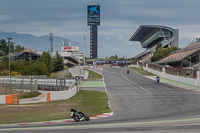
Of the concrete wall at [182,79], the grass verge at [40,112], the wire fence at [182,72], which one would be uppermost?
the wire fence at [182,72]

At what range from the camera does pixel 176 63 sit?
74312mm

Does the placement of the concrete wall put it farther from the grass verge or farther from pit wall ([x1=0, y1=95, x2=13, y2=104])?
pit wall ([x1=0, y1=95, x2=13, y2=104])

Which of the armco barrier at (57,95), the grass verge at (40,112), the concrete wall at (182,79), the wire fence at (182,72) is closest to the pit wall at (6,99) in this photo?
the grass verge at (40,112)

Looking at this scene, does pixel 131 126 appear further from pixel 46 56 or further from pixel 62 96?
pixel 46 56

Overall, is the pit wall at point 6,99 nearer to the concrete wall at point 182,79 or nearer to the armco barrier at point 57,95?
the armco barrier at point 57,95

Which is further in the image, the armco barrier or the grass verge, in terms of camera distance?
the armco barrier

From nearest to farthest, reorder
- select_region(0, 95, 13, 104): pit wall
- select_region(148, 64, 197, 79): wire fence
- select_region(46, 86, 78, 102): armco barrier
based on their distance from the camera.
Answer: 1. select_region(0, 95, 13, 104): pit wall
2. select_region(46, 86, 78, 102): armco barrier
3. select_region(148, 64, 197, 79): wire fence

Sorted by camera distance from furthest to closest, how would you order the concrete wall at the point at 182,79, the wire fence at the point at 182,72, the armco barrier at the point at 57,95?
the wire fence at the point at 182,72 → the concrete wall at the point at 182,79 → the armco barrier at the point at 57,95

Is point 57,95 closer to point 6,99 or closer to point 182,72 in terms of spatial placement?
point 6,99

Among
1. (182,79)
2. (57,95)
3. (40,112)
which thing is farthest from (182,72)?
(40,112)

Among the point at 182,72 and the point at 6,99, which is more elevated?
the point at 182,72

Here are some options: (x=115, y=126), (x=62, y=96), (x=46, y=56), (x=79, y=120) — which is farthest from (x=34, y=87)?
(x=46, y=56)

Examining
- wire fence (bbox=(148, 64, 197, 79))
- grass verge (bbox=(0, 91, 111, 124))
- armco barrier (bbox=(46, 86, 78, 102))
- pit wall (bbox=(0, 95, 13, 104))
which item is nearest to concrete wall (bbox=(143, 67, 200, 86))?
wire fence (bbox=(148, 64, 197, 79))

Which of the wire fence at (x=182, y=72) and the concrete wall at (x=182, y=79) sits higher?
the wire fence at (x=182, y=72)
